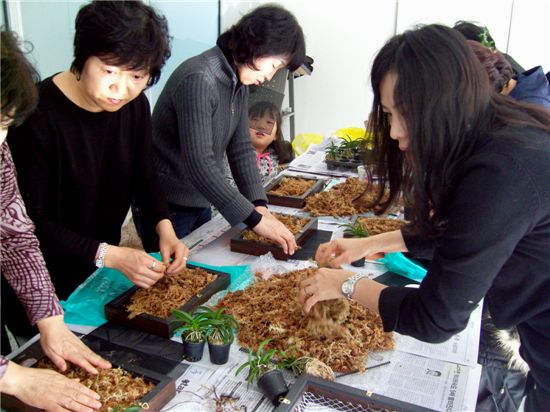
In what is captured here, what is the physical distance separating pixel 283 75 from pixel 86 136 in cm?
485

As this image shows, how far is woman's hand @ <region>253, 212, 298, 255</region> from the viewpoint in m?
2.30

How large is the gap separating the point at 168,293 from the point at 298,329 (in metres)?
0.51

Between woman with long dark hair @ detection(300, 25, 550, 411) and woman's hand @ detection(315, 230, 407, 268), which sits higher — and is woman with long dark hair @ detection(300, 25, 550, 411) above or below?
above

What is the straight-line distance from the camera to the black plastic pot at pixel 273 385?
4.62 ft

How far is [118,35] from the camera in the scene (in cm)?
165

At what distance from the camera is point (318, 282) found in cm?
164

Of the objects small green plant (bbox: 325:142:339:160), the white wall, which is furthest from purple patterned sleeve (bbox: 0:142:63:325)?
the white wall

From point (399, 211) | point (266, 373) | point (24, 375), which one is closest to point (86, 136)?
point (24, 375)

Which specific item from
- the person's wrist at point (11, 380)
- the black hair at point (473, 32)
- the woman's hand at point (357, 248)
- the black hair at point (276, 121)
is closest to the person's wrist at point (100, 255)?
the person's wrist at point (11, 380)

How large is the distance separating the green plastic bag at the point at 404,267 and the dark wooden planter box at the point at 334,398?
879 millimetres

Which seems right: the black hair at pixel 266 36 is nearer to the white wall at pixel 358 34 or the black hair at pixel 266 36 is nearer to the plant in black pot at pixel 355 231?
the plant in black pot at pixel 355 231

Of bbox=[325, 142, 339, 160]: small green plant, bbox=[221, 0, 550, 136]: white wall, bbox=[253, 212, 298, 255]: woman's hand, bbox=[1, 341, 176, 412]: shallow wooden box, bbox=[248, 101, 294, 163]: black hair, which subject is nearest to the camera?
bbox=[1, 341, 176, 412]: shallow wooden box

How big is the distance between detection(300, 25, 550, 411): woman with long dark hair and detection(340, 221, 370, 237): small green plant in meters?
1.02

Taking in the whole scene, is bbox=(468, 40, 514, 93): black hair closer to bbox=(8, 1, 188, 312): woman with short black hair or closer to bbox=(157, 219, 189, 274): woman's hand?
bbox=(8, 1, 188, 312): woman with short black hair
